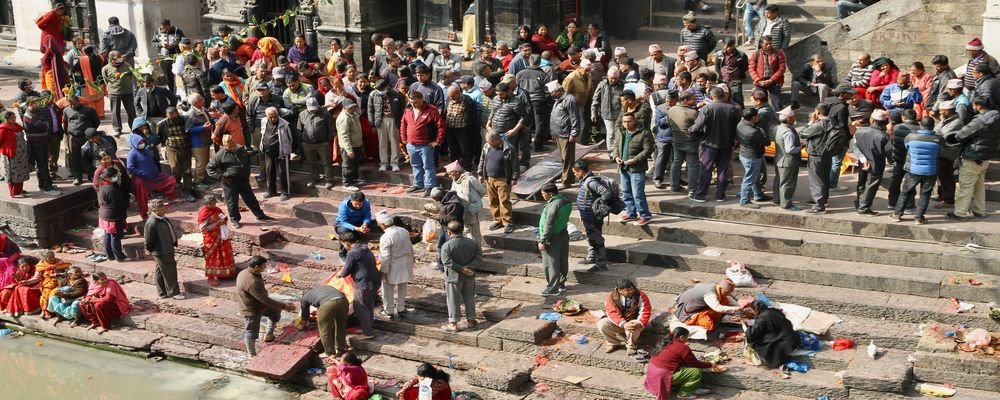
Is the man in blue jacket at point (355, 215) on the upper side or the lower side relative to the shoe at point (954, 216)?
upper

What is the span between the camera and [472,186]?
51.1 feet

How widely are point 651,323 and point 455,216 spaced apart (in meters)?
2.61

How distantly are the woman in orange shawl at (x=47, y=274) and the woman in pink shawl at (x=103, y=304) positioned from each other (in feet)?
2.02

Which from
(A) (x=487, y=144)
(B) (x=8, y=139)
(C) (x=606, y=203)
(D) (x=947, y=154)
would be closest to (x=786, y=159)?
(D) (x=947, y=154)

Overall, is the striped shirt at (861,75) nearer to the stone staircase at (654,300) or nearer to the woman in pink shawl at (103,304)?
the stone staircase at (654,300)

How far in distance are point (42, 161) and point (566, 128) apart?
7612mm

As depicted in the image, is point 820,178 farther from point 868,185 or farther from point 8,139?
point 8,139

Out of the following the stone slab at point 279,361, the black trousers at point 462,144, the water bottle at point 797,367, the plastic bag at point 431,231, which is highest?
the black trousers at point 462,144

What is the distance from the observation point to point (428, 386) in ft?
43.5

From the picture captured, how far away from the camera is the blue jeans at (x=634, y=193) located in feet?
52.0

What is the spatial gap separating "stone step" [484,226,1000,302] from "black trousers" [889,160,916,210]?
3.77 ft

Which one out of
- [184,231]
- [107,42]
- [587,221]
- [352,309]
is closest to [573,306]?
[587,221]

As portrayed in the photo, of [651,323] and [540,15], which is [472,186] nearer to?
[651,323]

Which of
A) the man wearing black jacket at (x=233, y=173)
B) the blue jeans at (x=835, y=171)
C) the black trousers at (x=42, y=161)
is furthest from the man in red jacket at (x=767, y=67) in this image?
the black trousers at (x=42, y=161)
